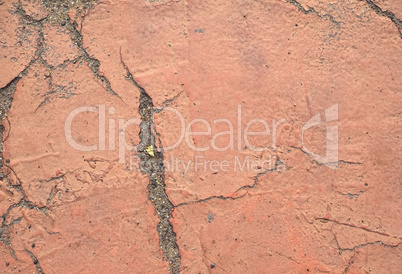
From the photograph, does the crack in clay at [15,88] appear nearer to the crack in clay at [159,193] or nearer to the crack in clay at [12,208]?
the crack in clay at [12,208]

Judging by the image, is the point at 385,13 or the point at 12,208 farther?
the point at 385,13

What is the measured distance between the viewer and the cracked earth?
1891 millimetres

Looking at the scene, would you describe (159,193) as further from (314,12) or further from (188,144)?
(314,12)

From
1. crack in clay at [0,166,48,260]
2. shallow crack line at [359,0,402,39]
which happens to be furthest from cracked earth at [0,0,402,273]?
shallow crack line at [359,0,402,39]

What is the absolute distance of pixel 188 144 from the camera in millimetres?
1925

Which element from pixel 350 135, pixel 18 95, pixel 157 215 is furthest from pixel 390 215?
Answer: pixel 18 95

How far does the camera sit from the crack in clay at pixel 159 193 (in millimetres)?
1910

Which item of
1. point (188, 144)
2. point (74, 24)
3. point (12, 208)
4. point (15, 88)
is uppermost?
point (74, 24)

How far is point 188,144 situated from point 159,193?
287mm

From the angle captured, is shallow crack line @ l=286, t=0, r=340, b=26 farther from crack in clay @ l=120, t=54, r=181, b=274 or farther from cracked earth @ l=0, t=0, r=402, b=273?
crack in clay @ l=120, t=54, r=181, b=274

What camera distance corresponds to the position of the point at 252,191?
192cm
